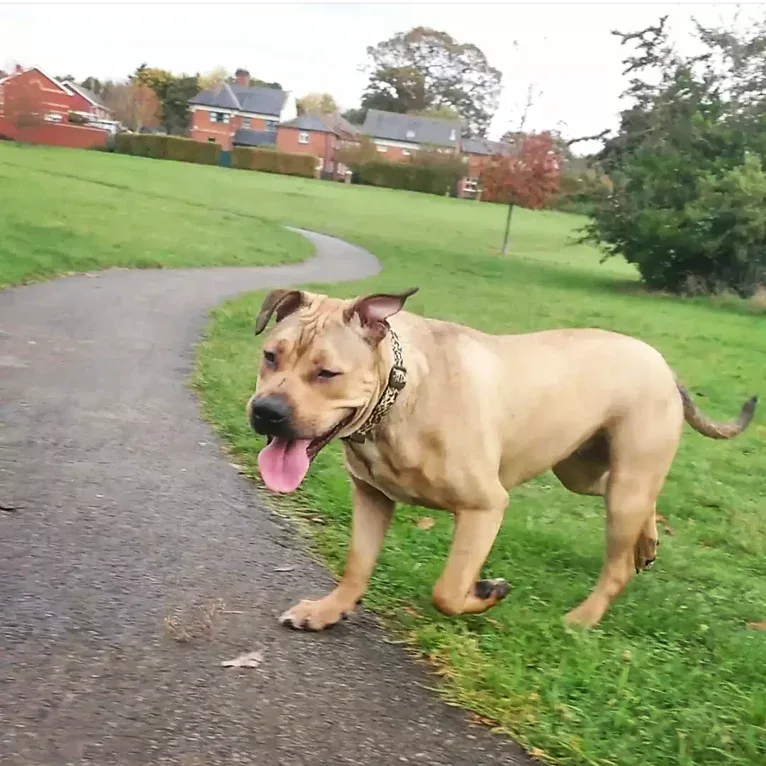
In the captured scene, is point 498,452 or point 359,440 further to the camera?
point 498,452

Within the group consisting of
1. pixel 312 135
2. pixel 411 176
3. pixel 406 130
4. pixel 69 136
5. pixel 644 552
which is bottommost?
pixel 69 136

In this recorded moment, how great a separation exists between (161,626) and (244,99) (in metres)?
99.8

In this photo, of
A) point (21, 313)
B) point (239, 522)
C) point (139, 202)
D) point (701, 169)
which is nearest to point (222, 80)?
point (139, 202)

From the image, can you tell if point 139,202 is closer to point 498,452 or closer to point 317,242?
point 317,242

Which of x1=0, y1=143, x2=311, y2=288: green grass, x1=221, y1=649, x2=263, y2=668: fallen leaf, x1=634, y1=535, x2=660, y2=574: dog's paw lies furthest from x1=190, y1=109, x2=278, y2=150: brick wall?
x1=221, y1=649, x2=263, y2=668: fallen leaf

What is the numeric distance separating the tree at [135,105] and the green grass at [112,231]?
59.3 metres

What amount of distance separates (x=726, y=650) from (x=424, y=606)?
1383mm

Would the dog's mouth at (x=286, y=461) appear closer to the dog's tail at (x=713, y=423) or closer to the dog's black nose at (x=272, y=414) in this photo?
the dog's black nose at (x=272, y=414)

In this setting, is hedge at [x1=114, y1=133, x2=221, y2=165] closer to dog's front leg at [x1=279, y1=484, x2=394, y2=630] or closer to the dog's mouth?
dog's front leg at [x1=279, y1=484, x2=394, y2=630]

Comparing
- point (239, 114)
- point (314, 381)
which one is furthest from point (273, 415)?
point (239, 114)

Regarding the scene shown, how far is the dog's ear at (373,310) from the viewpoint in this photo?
12.9 ft

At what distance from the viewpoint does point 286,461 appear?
383 centimetres

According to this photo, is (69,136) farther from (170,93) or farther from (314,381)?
(314,381)

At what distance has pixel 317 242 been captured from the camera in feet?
97.8
